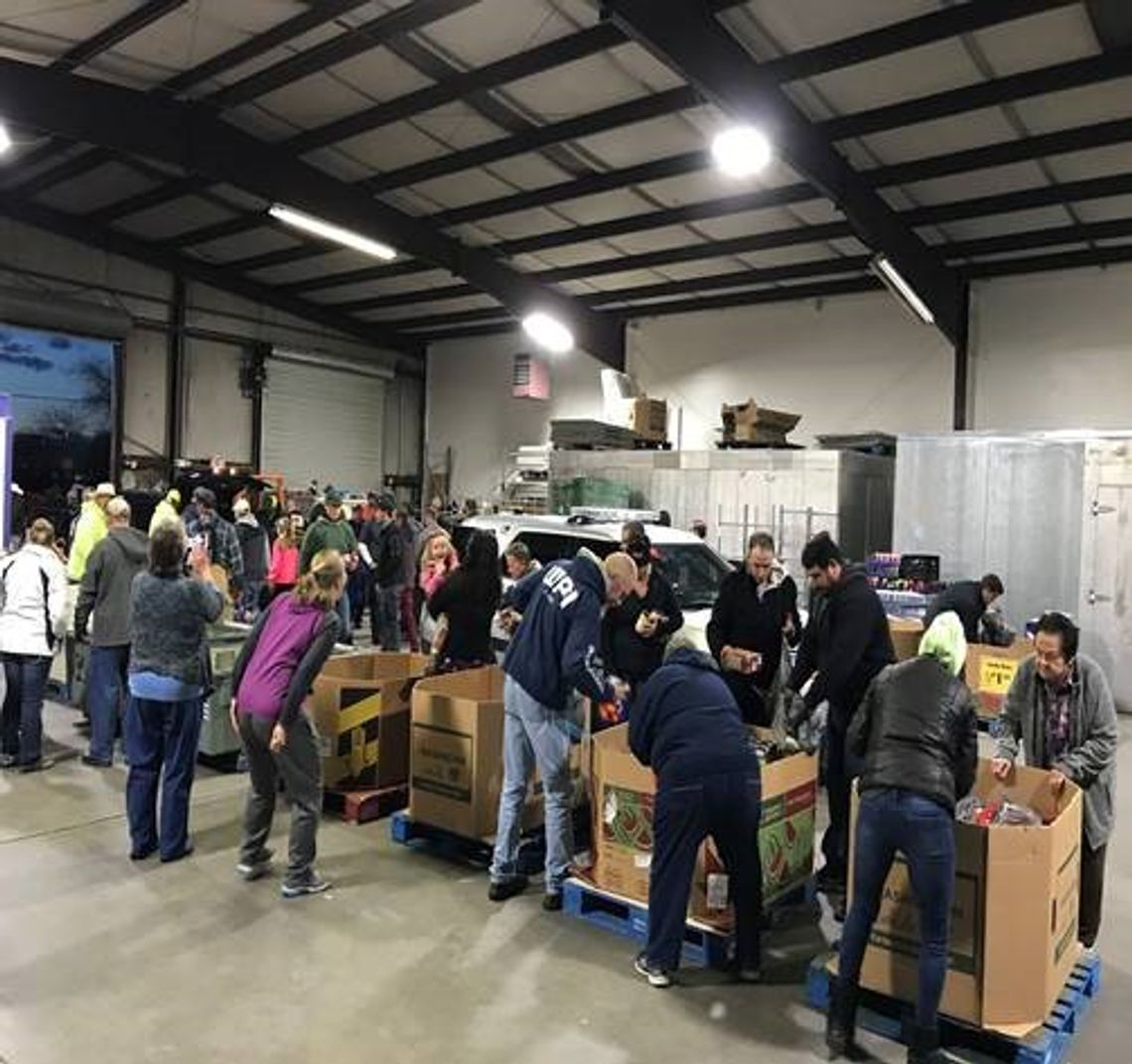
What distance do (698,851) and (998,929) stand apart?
1.02 metres

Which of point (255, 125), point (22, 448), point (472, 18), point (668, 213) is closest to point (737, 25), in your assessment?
point (472, 18)

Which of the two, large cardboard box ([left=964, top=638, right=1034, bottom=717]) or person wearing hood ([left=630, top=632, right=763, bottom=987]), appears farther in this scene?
large cardboard box ([left=964, top=638, right=1034, bottom=717])

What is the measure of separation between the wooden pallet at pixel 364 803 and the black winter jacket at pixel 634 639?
136 centimetres

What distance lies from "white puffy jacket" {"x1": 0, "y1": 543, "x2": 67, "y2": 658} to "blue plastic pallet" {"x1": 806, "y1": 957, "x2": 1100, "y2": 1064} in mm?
4701

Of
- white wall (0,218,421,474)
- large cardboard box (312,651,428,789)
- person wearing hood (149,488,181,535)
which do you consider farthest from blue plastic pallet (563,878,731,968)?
white wall (0,218,421,474)

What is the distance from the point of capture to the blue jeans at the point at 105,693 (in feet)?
19.6

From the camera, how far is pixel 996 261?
1149cm

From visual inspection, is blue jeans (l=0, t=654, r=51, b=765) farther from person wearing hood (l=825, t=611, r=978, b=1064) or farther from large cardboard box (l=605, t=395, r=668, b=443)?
large cardboard box (l=605, t=395, r=668, b=443)

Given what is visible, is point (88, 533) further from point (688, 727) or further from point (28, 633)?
point (688, 727)

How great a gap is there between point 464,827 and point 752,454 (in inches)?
321

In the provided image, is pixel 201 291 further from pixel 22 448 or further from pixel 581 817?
pixel 581 817

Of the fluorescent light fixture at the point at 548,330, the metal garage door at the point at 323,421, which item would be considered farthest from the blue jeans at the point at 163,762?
the metal garage door at the point at 323,421

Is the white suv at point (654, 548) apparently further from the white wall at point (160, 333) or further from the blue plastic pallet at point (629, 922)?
the white wall at point (160, 333)

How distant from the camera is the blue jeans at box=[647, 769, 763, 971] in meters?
3.44
